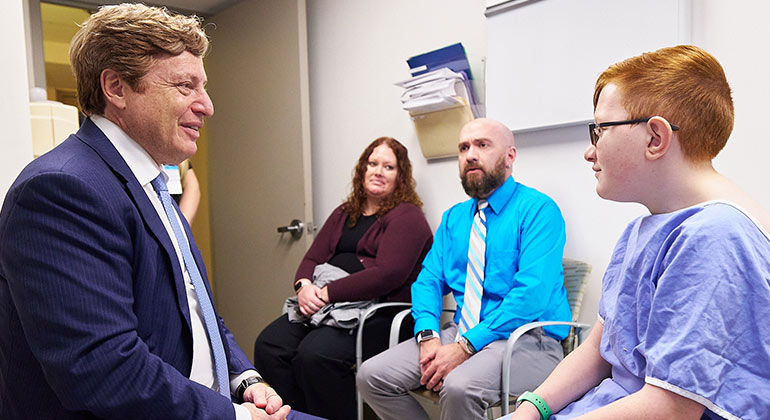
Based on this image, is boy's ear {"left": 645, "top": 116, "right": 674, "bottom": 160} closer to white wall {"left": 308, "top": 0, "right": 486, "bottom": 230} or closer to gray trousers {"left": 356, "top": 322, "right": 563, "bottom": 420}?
gray trousers {"left": 356, "top": 322, "right": 563, "bottom": 420}

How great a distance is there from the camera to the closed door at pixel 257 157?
→ 341 cm

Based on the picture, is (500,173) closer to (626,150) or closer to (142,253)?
(626,150)

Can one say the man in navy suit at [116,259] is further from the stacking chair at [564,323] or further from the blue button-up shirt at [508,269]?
the blue button-up shirt at [508,269]

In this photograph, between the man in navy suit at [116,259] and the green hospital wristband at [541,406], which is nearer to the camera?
the man in navy suit at [116,259]

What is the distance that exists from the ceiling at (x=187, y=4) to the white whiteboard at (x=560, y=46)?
2.25 m

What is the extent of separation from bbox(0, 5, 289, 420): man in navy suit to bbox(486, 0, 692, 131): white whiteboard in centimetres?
145

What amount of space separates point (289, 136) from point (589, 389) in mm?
2597

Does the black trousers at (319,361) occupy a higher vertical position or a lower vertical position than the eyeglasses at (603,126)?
lower

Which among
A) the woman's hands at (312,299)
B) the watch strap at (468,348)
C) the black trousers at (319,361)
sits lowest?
the black trousers at (319,361)

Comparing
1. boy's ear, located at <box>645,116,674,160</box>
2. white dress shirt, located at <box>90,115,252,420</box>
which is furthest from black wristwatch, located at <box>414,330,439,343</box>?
boy's ear, located at <box>645,116,674,160</box>

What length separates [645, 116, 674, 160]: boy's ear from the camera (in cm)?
97

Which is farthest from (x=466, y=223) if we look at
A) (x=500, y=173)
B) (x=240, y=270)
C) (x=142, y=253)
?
(x=240, y=270)

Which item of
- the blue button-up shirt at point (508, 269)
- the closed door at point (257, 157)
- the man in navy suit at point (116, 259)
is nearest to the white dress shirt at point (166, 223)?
the man in navy suit at point (116, 259)

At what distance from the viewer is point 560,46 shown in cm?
220
